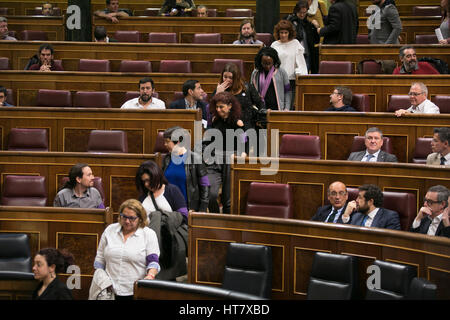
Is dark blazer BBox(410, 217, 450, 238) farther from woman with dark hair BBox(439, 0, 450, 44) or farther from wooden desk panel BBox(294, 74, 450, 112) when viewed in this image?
woman with dark hair BBox(439, 0, 450, 44)

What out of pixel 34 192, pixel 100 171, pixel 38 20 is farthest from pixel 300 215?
pixel 38 20

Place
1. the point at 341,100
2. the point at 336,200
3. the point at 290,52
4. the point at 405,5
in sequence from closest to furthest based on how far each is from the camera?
the point at 336,200 → the point at 341,100 → the point at 290,52 → the point at 405,5

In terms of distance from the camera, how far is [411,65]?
20.7 feet

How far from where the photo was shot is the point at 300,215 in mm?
4852

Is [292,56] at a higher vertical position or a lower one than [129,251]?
higher

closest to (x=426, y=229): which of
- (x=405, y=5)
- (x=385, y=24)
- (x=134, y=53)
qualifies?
(x=385, y=24)

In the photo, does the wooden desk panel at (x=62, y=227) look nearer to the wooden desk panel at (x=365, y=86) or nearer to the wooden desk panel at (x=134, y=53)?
the wooden desk panel at (x=365, y=86)

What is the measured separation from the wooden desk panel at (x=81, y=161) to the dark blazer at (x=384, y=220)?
1638 mm

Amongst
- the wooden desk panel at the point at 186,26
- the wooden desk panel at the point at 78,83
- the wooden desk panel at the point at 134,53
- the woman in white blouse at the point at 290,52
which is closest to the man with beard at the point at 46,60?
the wooden desk panel at the point at 78,83

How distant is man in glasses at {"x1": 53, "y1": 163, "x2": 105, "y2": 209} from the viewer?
478cm

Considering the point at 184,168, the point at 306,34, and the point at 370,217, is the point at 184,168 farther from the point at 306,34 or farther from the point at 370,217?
the point at 306,34

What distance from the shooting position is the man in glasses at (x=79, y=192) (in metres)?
4.78

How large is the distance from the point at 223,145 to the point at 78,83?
219 centimetres

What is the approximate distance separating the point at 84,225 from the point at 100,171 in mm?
829
